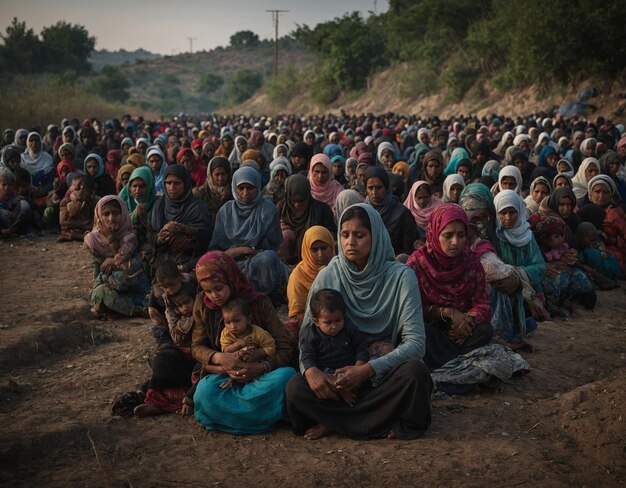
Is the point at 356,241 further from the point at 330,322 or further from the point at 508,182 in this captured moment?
the point at 508,182

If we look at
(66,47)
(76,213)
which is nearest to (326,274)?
(76,213)

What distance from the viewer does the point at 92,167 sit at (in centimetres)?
891

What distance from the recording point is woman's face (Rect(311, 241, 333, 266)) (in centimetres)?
441

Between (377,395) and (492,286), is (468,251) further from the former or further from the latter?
(377,395)

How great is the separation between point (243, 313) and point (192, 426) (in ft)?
2.43

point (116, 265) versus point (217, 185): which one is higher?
point (217, 185)

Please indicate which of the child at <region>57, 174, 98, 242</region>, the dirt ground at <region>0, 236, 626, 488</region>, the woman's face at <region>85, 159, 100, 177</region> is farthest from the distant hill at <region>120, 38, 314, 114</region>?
the dirt ground at <region>0, 236, 626, 488</region>

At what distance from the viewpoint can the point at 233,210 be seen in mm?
5719

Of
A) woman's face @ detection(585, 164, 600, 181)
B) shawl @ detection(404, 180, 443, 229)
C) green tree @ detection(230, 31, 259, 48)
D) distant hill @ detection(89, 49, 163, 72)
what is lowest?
shawl @ detection(404, 180, 443, 229)

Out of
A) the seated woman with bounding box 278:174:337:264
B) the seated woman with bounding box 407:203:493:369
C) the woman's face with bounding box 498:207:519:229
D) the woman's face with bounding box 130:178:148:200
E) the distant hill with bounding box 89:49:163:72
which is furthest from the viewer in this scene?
the distant hill with bounding box 89:49:163:72

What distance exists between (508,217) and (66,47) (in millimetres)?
56824

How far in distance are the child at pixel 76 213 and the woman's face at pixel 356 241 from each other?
5.22 m

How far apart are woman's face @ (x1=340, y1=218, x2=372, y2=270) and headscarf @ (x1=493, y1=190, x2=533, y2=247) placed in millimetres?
2068

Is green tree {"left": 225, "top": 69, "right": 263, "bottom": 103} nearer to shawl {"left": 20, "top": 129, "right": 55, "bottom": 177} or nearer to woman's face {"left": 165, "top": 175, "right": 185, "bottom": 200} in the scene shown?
shawl {"left": 20, "top": 129, "right": 55, "bottom": 177}
